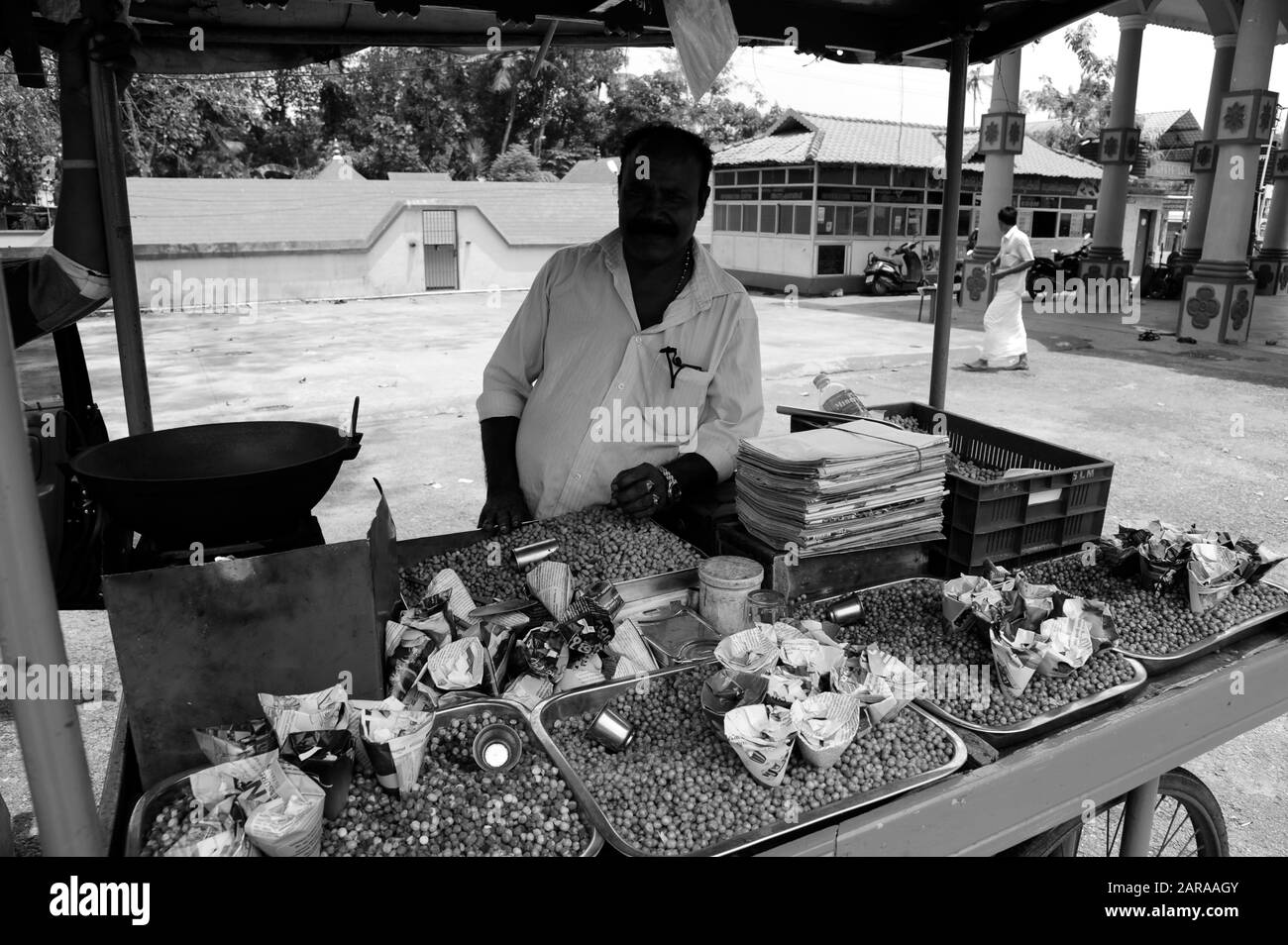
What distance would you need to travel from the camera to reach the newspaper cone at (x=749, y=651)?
5.49ft

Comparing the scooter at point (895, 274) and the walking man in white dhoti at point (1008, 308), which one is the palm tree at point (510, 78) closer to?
the scooter at point (895, 274)

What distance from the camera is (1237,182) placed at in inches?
443

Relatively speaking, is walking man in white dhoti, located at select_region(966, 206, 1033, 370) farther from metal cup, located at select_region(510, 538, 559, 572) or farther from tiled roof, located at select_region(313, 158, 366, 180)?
tiled roof, located at select_region(313, 158, 366, 180)

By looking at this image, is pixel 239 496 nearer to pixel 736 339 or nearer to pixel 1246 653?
pixel 736 339

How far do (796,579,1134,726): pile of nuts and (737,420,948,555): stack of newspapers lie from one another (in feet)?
0.50

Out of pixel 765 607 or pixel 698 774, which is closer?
pixel 698 774

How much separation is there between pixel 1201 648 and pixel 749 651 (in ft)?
3.56

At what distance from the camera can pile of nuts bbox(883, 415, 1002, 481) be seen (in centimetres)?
294

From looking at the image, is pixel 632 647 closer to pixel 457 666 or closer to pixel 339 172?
pixel 457 666

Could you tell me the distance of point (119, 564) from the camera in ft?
4.79

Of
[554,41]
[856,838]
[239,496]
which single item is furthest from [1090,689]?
[554,41]

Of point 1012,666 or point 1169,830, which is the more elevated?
point 1012,666

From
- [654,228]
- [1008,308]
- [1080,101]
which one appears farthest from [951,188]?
[1080,101]

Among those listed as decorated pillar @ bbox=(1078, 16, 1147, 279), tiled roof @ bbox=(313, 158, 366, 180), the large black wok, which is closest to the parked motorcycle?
decorated pillar @ bbox=(1078, 16, 1147, 279)
